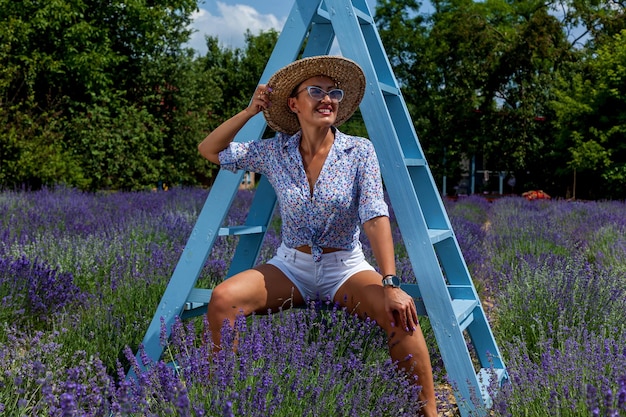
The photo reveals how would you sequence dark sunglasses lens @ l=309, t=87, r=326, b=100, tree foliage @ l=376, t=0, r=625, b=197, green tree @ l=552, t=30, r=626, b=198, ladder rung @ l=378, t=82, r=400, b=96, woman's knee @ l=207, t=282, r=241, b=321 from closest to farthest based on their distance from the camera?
1. woman's knee @ l=207, t=282, r=241, b=321
2. dark sunglasses lens @ l=309, t=87, r=326, b=100
3. ladder rung @ l=378, t=82, r=400, b=96
4. green tree @ l=552, t=30, r=626, b=198
5. tree foliage @ l=376, t=0, r=625, b=197

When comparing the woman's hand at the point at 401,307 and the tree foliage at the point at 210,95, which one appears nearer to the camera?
the woman's hand at the point at 401,307

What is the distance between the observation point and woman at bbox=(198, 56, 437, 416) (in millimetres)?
2570

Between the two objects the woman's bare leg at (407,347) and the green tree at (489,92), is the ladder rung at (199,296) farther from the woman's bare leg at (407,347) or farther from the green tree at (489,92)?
the green tree at (489,92)

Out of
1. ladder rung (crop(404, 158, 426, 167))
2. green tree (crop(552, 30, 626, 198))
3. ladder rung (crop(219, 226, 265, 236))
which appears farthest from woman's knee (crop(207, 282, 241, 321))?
green tree (crop(552, 30, 626, 198))

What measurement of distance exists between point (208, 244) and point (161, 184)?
1819 cm

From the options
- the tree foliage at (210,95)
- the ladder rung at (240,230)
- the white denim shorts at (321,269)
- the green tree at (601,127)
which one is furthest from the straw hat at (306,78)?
the green tree at (601,127)

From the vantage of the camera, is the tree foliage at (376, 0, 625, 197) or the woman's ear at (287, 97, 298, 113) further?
the tree foliage at (376, 0, 625, 197)

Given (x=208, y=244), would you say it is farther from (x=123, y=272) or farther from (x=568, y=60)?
(x=568, y=60)

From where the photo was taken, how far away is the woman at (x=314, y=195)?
2.57m

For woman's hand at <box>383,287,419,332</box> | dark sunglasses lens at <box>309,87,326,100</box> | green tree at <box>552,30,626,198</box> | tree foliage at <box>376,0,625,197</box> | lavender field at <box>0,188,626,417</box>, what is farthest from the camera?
tree foliage at <box>376,0,625,197</box>

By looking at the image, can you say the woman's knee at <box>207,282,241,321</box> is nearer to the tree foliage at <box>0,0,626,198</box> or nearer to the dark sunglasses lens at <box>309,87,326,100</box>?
the dark sunglasses lens at <box>309,87,326,100</box>

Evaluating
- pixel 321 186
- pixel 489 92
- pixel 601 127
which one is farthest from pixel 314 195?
pixel 489 92

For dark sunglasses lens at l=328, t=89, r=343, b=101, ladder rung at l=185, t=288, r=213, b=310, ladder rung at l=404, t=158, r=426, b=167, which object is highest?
dark sunglasses lens at l=328, t=89, r=343, b=101

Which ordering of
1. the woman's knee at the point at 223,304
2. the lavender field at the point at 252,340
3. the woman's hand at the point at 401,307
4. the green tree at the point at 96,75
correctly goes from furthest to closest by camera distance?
the green tree at the point at 96,75 → the woman's knee at the point at 223,304 → the woman's hand at the point at 401,307 → the lavender field at the point at 252,340
